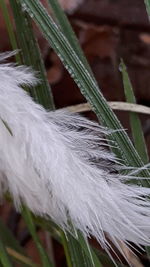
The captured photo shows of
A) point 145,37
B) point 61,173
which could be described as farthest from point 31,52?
point 145,37

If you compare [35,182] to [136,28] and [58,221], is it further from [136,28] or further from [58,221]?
[136,28]

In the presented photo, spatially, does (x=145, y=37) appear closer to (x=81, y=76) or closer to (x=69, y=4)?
(x=69, y=4)

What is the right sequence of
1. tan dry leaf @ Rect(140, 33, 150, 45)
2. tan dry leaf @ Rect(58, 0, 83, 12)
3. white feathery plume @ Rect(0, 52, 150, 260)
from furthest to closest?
tan dry leaf @ Rect(140, 33, 150, 45), tan dry leaf @ Rect(58, 0, 83, 12), white feathery plume @ Rect(0, 52, 150, 260)

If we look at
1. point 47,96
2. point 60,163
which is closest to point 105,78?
point 47,96

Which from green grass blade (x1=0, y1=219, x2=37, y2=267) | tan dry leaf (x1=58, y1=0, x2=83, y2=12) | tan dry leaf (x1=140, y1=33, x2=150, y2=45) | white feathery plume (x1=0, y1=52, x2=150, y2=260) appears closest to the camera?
white feathery plume (x1=0, y1=52, x2=150, y2=260)

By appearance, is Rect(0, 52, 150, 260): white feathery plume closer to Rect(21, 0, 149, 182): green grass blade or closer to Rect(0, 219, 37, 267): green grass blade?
Rect(21, 0, 149, 182): green grass blade

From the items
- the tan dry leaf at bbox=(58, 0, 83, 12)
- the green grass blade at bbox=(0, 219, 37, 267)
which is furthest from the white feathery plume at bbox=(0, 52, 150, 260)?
the tan dry leaf at bbox=(58, 0, 83, 12)
